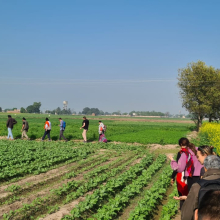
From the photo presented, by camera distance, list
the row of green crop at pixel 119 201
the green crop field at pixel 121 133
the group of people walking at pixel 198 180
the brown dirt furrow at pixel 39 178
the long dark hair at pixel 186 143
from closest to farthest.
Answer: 1. the group of people walking at pixel 198 180
2. the long dark hair at pixel 186 143
3. the row of green crop at pixel 119 201
4. the brown dirt furrow at pixel 39 178
5. the green crop field at pixel 121 133

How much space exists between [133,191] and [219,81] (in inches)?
1519

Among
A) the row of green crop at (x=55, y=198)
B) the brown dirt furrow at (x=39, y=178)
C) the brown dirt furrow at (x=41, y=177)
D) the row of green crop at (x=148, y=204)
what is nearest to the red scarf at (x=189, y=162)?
the row of green crop at (x=148, y=204)

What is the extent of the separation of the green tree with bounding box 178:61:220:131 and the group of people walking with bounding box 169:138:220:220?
126ft

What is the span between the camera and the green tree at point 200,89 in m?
43.4

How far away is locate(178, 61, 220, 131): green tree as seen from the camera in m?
43.4

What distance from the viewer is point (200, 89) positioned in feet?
144

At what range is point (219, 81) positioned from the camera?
143 feet

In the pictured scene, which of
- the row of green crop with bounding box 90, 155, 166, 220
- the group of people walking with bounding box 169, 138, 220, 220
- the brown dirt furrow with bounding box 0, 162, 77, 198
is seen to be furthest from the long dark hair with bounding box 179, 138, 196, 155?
the brown dirt furrow with bounding box 0, 162, 77, 198

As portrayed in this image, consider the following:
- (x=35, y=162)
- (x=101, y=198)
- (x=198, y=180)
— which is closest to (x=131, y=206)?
(x=101, y=198)

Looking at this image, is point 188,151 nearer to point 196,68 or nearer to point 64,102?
point 196,68

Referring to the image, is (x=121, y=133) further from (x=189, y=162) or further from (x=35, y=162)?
(x=189, y=162)

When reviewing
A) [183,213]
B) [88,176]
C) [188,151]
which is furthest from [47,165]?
[183,213]

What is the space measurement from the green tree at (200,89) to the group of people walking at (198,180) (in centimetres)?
3832

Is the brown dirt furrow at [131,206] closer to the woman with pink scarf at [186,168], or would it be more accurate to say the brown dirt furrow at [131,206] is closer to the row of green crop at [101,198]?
the row of green crop at [101,198]
